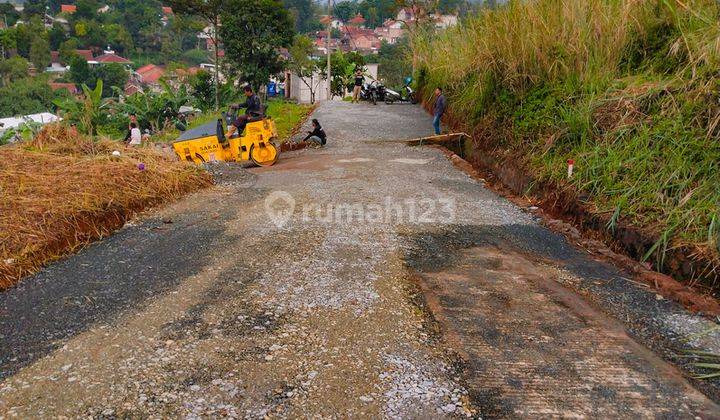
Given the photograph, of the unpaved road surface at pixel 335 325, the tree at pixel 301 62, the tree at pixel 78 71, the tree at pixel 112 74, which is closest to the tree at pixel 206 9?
the tree at pixel 301 62

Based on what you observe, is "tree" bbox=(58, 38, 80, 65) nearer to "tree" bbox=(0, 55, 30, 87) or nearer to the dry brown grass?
"tree" bbox=(0, 55, 30, 87)

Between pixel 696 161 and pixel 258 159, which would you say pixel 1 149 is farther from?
pixel 696 161

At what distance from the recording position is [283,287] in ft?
16.1

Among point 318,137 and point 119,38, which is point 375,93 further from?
point 119,38

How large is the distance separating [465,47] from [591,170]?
7359 millimetres

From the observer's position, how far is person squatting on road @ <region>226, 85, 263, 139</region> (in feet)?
35.4

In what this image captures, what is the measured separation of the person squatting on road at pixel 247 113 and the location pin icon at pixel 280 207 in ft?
9.56

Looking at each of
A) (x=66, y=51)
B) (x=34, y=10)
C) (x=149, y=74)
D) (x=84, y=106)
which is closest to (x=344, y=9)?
(x=149, y=74)

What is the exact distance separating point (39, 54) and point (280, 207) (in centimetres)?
5569

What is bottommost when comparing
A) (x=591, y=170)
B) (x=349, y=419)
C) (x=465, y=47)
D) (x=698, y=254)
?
(x=349, y=419)

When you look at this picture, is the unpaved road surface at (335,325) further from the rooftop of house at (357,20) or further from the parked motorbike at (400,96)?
the rooftop of house at (357,20)

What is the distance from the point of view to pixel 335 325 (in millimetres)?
4266

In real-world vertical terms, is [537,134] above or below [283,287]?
above

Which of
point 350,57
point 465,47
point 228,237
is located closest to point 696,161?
point 228,237
